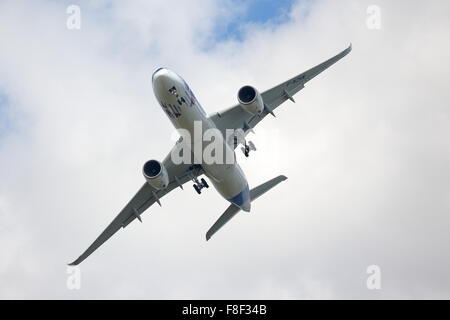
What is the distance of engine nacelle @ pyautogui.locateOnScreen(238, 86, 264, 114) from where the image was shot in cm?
3812

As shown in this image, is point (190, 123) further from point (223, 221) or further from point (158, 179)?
point (223, 221)

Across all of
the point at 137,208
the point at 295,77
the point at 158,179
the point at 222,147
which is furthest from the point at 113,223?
the point at 295,77

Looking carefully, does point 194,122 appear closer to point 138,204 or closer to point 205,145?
point 205,145

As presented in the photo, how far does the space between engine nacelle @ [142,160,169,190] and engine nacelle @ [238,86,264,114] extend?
6.04 m

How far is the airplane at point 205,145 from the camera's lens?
35531 mm

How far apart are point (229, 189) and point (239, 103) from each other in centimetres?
552

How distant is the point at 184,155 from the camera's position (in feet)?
138

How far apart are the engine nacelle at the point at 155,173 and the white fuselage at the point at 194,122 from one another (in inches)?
83.4

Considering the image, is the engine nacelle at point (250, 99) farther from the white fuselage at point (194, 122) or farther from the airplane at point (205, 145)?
the white fuselage at point (194, 122)

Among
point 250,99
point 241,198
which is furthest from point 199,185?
point 250,99

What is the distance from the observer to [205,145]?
37562 mm

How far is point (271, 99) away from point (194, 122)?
733 cm

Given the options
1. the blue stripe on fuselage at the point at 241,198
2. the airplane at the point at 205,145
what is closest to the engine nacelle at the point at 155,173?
the airplane at the point at 205,145
